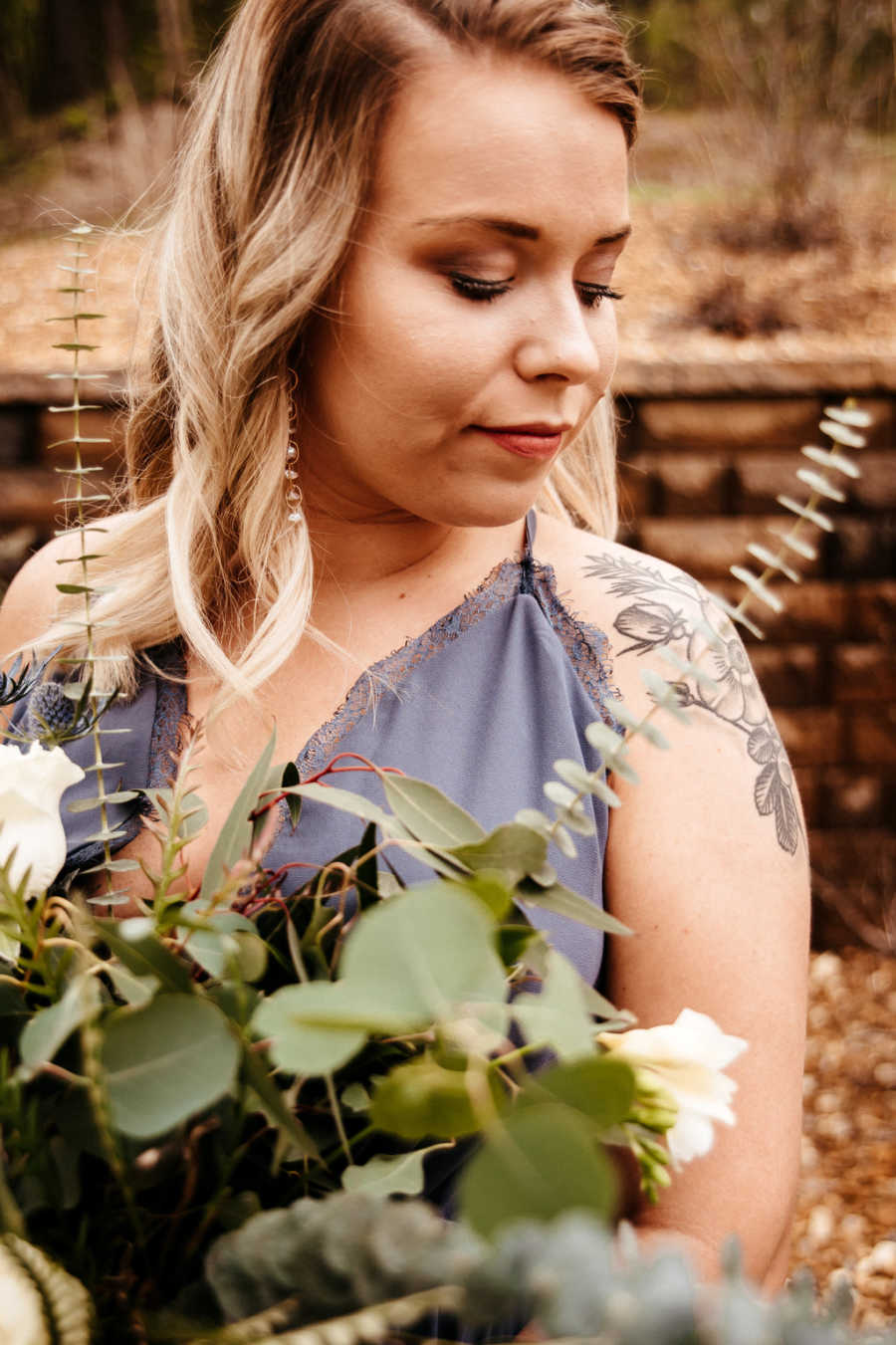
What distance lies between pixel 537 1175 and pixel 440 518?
1053 mm

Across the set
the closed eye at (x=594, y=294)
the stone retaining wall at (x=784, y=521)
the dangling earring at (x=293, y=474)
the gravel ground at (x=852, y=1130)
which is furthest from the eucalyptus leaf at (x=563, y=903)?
the stone retaining wall at (x=784, y=521)

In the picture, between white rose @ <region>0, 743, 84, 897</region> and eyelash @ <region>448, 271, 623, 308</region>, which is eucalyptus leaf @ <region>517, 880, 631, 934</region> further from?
eyelash @ <region>448, 271, 623, 308</region>

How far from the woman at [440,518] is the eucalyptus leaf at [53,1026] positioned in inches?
31.1

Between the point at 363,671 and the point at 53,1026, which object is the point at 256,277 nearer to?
the point at 363,671

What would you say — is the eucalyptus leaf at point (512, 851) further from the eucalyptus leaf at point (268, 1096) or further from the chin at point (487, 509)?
the chin at point (487, 509)

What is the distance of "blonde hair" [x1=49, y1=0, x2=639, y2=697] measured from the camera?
1.34m

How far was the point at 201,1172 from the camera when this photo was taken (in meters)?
0.67

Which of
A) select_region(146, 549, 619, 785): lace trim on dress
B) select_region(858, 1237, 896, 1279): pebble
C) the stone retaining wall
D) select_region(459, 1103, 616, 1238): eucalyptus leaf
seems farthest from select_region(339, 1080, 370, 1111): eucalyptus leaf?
the stone retaining wall

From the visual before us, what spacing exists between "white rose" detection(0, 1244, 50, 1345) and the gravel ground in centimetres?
260

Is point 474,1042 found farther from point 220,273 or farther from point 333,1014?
point 220,273

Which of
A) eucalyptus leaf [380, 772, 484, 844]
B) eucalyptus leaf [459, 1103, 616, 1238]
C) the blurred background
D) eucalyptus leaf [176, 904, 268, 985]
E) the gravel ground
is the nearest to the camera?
eucalyptus leaf [459, 1103, 616, 1238]

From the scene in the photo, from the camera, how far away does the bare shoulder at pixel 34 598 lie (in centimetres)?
177

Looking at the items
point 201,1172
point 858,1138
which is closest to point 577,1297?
point 201,1172

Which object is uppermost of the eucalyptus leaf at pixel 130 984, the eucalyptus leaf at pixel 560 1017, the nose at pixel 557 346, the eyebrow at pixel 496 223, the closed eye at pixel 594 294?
the eyebrow at pixel 496 223
